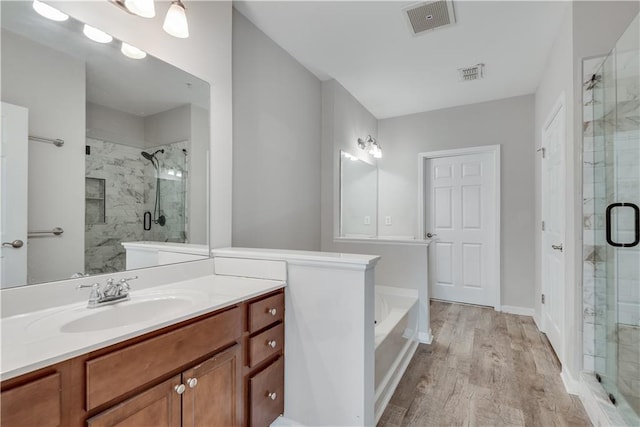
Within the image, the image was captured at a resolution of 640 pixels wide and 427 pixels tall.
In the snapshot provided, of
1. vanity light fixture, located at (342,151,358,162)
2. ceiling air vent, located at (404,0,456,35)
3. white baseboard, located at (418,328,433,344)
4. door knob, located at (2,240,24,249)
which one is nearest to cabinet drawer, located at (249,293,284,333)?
door knob, located at (2,240,24,249)

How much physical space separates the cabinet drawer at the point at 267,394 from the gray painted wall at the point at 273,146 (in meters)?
0.91

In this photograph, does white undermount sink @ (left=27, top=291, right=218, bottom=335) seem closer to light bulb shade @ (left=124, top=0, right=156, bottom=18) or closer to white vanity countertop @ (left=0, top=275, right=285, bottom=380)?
white vanity countertop @ (left=0, top=275, right=285, bottom=380)

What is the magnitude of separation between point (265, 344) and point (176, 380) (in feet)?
1.52

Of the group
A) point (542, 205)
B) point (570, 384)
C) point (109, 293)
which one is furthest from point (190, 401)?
point (542, 205)

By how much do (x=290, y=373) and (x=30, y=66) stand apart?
1.74 metres

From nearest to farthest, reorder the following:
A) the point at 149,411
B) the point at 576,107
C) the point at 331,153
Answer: the point at 149,411 → the point at 576,107 → the point at 331,153

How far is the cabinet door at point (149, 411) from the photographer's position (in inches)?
33.1

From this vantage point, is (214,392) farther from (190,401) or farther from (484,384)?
(484,384)

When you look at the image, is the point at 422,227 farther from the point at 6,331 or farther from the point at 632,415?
the point at 6,331

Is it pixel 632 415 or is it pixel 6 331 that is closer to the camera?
pixel 6 331

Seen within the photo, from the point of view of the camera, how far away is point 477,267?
12.3ft

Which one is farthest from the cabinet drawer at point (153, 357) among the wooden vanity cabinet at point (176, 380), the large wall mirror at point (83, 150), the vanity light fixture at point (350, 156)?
the vanity light fixture at point (350, 156)

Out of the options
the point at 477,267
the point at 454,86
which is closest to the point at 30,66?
the point at 454,86

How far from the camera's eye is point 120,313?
1167 millimetres
